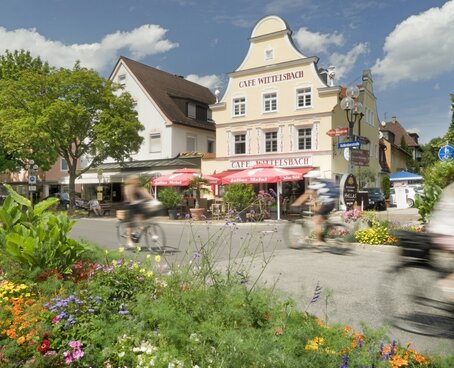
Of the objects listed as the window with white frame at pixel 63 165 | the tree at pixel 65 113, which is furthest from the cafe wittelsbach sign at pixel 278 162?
the window with white frame at pixel 63 165

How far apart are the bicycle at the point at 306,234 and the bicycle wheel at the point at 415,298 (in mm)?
5598

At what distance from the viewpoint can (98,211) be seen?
1109 inches

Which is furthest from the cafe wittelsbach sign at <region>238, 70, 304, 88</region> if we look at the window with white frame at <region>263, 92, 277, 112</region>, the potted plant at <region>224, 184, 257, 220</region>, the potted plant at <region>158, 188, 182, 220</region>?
the potted plant at <region>158, 188, 182, 220</region>

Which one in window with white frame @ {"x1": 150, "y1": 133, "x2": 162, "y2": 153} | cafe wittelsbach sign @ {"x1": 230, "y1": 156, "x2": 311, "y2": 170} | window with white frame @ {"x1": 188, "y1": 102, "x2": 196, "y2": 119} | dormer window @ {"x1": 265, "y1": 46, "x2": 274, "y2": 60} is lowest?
cafe wittelsbach sign @ {"x1": 230, "y1": 156, "x2": 311, "y2": 170}

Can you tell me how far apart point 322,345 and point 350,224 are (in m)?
9.07

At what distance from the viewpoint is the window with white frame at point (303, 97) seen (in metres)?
29.0

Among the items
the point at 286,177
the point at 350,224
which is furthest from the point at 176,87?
the point at 350,224

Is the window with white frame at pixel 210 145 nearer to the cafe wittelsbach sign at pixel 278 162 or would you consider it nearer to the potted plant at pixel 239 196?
the cafe wittelsbach sign at pixel 278 162

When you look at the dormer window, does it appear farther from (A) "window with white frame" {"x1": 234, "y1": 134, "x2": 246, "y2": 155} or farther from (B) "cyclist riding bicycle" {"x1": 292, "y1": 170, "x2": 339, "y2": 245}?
(B) "cyclist riding bicycle" {"x1": 292, "y1": 170, "x2": 339, "y2": 245}

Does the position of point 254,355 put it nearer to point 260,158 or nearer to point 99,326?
point 99,326

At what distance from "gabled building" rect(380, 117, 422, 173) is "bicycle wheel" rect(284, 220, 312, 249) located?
120 ft

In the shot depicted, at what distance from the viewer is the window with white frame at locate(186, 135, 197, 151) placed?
35.8 metres

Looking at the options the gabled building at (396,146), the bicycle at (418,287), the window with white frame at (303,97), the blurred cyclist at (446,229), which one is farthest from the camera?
the gabled building at (396,146)

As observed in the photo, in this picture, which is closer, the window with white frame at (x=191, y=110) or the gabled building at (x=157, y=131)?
the gabled building at (x=157, y=131)
